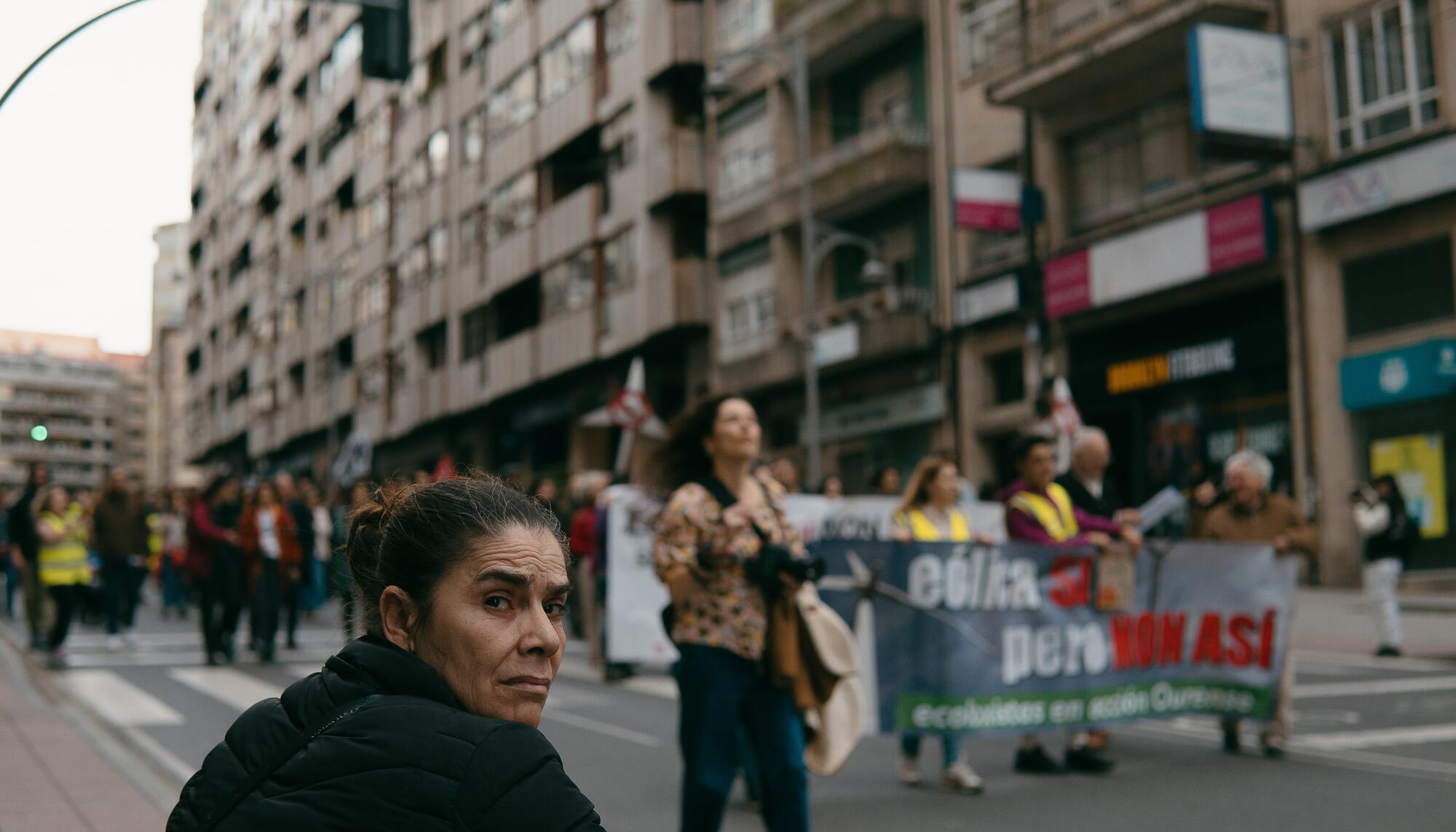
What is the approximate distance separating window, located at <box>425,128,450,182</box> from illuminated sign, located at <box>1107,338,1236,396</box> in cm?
2762

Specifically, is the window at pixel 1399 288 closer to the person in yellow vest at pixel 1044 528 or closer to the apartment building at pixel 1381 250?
the apartment building at pixel 1381 250

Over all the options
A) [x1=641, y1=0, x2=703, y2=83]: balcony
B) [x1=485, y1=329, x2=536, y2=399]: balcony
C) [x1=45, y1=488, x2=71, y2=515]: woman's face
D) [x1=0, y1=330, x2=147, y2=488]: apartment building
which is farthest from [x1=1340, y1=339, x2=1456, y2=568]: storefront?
[x1=0, y1=330, x2=147, y2=488]: apartment building

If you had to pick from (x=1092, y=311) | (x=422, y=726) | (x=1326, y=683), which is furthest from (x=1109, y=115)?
(x=422, y=726)

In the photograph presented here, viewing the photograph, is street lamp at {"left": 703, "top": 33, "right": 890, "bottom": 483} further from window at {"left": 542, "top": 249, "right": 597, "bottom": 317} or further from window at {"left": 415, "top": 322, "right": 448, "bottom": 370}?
window at {"left": 415, "top": 322, "right": 448, "bottom": 370}

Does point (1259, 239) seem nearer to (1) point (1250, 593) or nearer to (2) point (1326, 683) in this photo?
(2) point (1326, 683)

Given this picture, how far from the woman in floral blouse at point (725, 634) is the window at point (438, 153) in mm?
43448

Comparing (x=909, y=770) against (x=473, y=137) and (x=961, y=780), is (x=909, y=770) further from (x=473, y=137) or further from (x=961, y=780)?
(x=473, y=137)

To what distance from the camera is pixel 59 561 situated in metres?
14.7

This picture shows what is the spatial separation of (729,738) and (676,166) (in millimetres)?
30969

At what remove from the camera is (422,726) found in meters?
1.75

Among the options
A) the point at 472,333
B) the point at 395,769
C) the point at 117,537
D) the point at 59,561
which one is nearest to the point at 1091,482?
the point at 395,769

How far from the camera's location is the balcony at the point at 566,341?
38.3m

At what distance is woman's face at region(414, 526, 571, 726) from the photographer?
77.2 inches

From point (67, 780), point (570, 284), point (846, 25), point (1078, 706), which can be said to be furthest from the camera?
point (570, 284)
